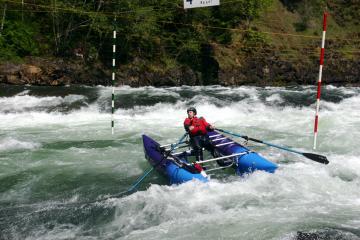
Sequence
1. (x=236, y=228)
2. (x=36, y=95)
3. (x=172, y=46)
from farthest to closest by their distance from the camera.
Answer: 1. (x=172, y=46)
2. (x=36, y=95)
3. (x=236, y=228)

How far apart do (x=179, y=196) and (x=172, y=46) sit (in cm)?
1169

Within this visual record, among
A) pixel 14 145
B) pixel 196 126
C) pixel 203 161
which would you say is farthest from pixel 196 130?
pixel 14 145

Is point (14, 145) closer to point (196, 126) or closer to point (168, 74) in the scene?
point (196, 126)

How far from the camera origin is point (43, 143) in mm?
7980

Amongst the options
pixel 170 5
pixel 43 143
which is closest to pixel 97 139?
pixel 43 143

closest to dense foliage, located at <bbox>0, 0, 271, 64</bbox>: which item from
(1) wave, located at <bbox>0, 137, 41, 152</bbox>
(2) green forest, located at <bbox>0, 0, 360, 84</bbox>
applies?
(2) green forest, located at <bbox>0, 0, 360, 84</bbox>

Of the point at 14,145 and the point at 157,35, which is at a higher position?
the point at 157,35

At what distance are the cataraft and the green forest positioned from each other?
28.4ft

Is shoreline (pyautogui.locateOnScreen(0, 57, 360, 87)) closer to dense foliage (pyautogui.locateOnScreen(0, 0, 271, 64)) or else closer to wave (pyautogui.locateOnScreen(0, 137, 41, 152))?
dense foliage (pyautogui.locateOnScreen(0, 0, 271, 64))

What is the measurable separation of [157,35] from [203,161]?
36.9 ft

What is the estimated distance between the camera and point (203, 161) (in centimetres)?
586

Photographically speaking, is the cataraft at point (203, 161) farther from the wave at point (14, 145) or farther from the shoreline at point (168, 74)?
the shoreline at point (168, 74)

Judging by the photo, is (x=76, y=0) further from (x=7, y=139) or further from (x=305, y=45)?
(x=305, y=45)

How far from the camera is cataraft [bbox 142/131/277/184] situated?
5512 mm
